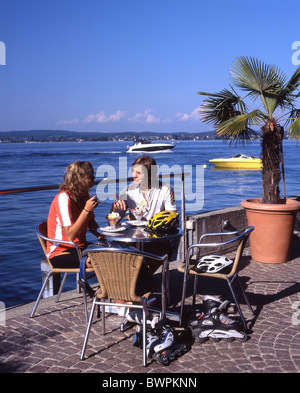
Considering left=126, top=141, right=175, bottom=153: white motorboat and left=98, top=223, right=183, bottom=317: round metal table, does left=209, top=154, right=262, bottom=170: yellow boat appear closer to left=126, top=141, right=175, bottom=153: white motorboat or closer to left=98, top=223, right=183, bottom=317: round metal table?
left=126, top=141, right=175, bottom=153: white motorboat

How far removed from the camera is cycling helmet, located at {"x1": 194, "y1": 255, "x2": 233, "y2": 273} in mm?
3850

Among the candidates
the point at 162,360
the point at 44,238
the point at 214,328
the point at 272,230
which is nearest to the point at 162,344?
the point at 162,360

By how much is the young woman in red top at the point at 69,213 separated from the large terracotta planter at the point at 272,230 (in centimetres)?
288

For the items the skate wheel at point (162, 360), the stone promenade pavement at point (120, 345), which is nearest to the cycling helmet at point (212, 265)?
the stone promenade pavement at point (120, 345)

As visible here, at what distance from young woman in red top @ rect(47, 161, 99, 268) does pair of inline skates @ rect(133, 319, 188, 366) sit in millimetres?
909

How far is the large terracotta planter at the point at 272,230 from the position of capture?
5.95 metres

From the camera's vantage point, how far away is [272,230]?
6.00m

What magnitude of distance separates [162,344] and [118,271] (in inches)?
25.1

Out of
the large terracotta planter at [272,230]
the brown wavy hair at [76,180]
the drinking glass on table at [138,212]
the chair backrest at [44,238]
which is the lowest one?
the large terracotta planter at [272,230]

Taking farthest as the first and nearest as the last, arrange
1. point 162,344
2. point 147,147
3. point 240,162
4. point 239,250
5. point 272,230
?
point 147,147
point 240,162
point 272,230
point 239,250
point 162,344

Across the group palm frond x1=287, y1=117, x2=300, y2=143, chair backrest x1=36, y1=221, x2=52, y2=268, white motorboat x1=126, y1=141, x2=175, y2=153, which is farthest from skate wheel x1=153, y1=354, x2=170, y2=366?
white motorboat x1=126, y1=141, x2=175, y2=153

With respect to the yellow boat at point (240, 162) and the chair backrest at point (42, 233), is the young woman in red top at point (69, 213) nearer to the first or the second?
the chair backrest at point (42, 233)

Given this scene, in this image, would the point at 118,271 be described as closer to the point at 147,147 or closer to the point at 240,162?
the point at 240,162
